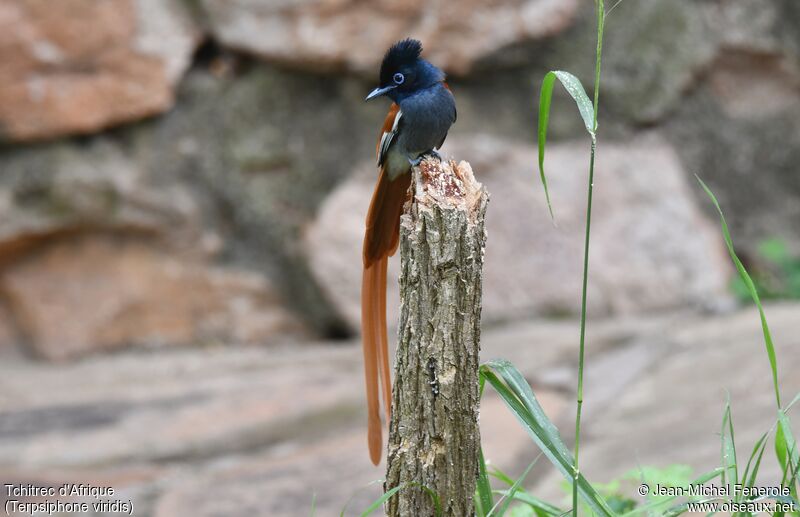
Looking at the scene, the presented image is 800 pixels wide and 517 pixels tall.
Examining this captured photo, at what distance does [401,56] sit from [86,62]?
7.45 ft

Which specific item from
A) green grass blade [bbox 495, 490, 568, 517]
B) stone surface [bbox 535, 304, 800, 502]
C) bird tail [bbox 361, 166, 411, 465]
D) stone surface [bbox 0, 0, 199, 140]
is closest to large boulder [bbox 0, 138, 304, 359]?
stone surface [bbox 0, 0, 199, 140]

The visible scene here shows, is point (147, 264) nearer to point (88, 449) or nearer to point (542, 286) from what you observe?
point (88, 449)

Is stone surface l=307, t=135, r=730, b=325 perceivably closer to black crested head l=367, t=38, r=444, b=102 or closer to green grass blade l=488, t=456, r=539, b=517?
black crested head l=367, t=38, r=444, b=102

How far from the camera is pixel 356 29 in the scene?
4.23 m

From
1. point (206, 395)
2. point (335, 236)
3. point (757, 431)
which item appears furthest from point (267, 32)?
point (757, 431)

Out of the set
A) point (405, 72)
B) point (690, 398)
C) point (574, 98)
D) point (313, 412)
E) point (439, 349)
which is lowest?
point (439, 349)

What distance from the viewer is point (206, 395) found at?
3676 mm

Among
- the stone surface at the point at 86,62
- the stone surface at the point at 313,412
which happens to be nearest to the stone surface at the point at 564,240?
the stone surface at the point at 313,412

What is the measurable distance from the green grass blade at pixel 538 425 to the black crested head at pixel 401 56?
999 mm

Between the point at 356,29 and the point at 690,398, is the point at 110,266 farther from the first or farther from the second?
the point at 690,398

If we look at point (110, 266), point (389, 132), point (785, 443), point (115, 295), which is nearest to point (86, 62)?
point (110, 266)

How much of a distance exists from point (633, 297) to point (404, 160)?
2.15 meters

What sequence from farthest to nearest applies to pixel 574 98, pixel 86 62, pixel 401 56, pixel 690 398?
pixel 86 62 < pixel 690 398 < pixel 401 56 < pixel 574 98

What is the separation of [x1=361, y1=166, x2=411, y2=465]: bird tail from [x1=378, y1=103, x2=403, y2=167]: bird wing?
0.42 ft
